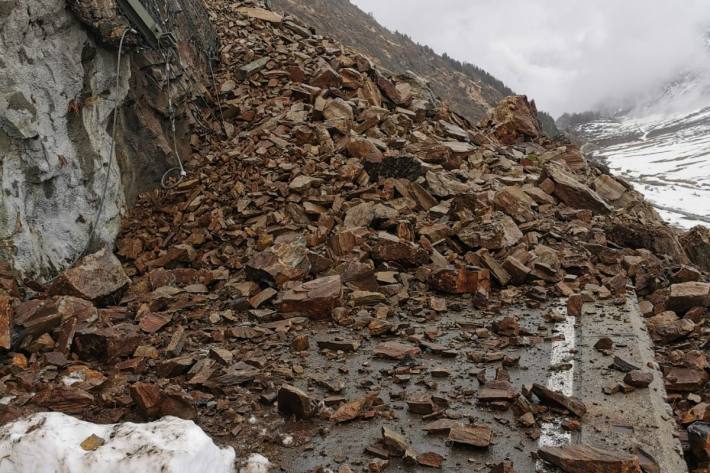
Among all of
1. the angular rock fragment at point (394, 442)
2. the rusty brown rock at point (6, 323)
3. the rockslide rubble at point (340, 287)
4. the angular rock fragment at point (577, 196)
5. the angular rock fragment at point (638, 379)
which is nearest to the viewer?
the angular rock fragment at point (394, 442)

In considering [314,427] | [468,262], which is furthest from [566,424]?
[468,262]

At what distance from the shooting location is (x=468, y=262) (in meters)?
5.94

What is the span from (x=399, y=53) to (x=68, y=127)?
4582 cm

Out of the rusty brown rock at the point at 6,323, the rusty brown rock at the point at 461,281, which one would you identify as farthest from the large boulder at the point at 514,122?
the rusty brown rock at the point at 6,323

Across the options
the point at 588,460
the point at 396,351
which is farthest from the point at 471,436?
the point at 396,351

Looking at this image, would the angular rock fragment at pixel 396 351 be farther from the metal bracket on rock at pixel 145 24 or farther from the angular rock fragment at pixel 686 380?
the metal bracket on rock at pixel 145 24

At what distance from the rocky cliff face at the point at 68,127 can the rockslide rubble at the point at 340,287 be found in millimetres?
444

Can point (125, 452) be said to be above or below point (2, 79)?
below

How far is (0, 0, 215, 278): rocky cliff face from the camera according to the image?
5395mm

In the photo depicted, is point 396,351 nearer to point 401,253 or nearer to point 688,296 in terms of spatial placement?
point 401,253

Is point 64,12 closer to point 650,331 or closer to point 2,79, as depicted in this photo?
point 2,79

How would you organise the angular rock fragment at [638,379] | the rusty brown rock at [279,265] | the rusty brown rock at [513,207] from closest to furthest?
the angular rock fragment at [638,379] → the rusty brown rock at [279,265] → the rusty brown rock at [513,207]

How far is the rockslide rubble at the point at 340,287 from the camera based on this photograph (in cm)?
353

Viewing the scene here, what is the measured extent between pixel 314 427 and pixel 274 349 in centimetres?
121
